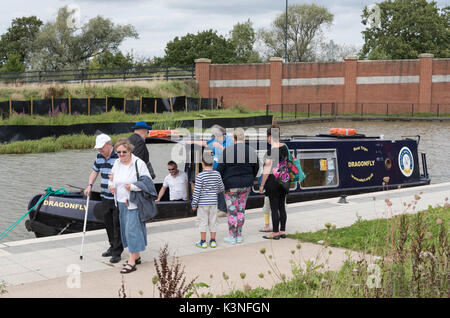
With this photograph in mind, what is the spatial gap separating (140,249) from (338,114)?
149 ft

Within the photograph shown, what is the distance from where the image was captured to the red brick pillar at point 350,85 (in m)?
51.6

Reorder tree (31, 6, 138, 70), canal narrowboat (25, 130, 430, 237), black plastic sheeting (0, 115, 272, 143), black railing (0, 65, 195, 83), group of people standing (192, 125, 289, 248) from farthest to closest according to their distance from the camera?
tree (31, 6, 138, 70) < black railing (0, 65, 195, 83) < black plastic sheeting (0, 115, 272, 143) < canal narrowboat (25, 130, 430, 237) < group of people standing (192, 125, 289, 248)

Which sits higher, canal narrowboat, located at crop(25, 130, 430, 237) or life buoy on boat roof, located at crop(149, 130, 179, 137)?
life buoy on boat roof, located at crop(149, 130, 179, 137)

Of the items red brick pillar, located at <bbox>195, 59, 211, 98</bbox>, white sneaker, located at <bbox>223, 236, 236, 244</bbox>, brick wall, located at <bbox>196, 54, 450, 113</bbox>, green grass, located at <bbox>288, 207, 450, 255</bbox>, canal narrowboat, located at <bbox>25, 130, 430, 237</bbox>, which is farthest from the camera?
red brick pillar, located at <bbox>195, 59, 211, 98</bbox>

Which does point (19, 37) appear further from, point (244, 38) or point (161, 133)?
point (161, 133)

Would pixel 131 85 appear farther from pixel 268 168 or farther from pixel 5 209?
pixel 268 168

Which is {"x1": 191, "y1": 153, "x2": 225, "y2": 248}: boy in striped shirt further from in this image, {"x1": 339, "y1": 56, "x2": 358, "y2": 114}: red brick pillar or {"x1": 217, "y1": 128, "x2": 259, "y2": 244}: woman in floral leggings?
{"x1": 339, "y1": 56, "x2": 358, "y2": 114}: red brick pillar

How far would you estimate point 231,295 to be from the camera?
5.85 m

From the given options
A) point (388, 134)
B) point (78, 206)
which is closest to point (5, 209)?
point (78, 206)

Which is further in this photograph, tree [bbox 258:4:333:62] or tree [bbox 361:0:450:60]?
tree [bbox 258:4:333:62]

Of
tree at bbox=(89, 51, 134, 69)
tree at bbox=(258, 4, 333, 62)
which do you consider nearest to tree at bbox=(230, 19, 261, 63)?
tree at bbox=(258, 4, 333, 62)

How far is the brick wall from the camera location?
165 ft

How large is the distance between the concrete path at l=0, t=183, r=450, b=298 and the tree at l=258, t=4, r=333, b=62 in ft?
264

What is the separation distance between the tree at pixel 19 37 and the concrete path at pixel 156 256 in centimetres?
8403
